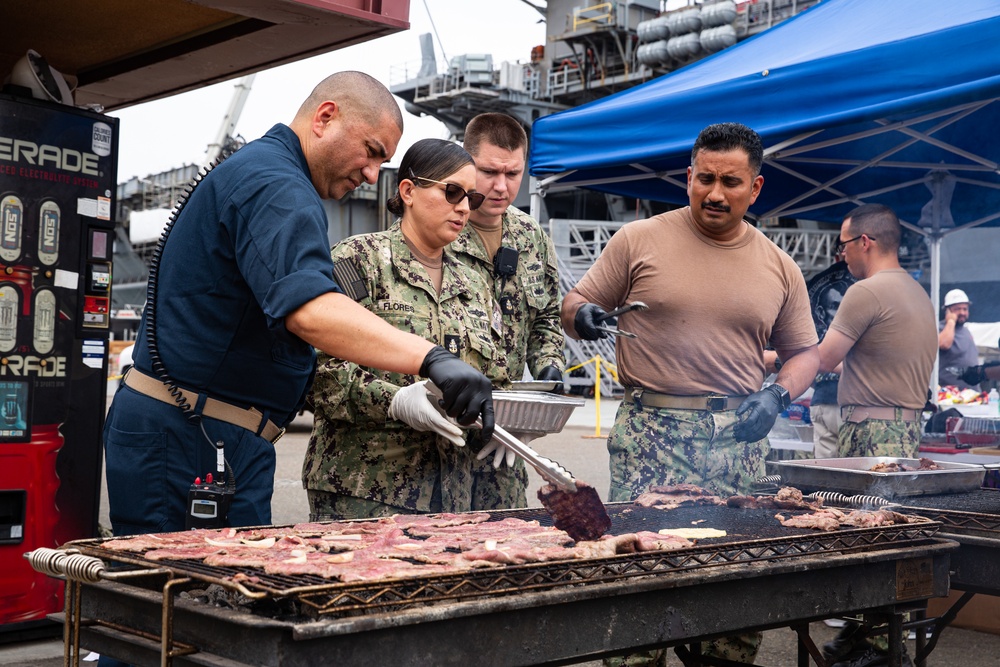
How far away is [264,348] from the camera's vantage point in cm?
285

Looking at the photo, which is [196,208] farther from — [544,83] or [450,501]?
[544,83]

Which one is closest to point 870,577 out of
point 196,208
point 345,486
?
point 345,486

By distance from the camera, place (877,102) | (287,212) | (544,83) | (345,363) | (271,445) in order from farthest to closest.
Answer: (544,83) < (877,102) < (345,363) < (271,445) < (287,212)

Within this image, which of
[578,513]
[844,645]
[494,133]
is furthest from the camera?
[844,645]

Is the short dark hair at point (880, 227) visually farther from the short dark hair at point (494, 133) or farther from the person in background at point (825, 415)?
the short dark hair at point (494, 133)

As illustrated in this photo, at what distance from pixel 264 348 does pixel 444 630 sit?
1.25m

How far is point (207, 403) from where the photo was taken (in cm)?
283

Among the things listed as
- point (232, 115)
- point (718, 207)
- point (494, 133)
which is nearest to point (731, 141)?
point (718, 207)

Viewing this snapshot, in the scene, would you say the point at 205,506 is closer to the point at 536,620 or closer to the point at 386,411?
the point at 386,411

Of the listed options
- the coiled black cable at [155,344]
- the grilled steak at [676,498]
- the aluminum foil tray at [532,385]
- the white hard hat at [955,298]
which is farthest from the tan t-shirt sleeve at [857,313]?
the white hard hat at [955,298]

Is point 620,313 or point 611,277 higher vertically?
point 611,277

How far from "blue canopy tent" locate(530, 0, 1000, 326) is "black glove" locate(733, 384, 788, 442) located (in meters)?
1.88

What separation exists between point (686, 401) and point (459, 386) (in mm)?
1747

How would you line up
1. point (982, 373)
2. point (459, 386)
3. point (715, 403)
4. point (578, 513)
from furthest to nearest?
point (982, 373)
point (715, 403)
point (578, 513)
point (459, 386)
